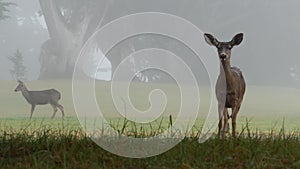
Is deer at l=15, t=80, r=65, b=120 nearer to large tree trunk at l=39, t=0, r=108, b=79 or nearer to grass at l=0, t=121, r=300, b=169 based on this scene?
large tree trunk at l=39, t=0, r=108, b=79

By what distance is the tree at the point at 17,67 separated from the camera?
11.1ft

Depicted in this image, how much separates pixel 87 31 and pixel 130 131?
1.47m

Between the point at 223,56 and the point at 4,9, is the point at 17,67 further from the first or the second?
the point at 223,56

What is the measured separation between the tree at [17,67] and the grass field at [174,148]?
176mm

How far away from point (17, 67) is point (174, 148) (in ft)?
6.18

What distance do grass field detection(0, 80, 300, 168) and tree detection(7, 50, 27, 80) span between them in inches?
6.9

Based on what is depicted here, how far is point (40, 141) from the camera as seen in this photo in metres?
2.04

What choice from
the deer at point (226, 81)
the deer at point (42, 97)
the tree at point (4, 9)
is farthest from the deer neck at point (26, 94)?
the deer at point (226, 81)

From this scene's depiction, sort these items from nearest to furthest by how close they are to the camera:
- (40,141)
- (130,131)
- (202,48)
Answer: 1. (40,141)
2. (130,131)
3. (202,48)

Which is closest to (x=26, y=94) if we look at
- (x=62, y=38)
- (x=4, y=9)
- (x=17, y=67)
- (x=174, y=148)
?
(x=17, y=67)

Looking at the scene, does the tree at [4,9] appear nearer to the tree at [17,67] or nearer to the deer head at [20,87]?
the tree at [17,67]

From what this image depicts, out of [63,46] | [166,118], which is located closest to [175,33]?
[166,118]

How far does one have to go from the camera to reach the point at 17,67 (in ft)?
11.1

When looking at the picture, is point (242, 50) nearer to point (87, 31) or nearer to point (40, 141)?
point (87, 31)
